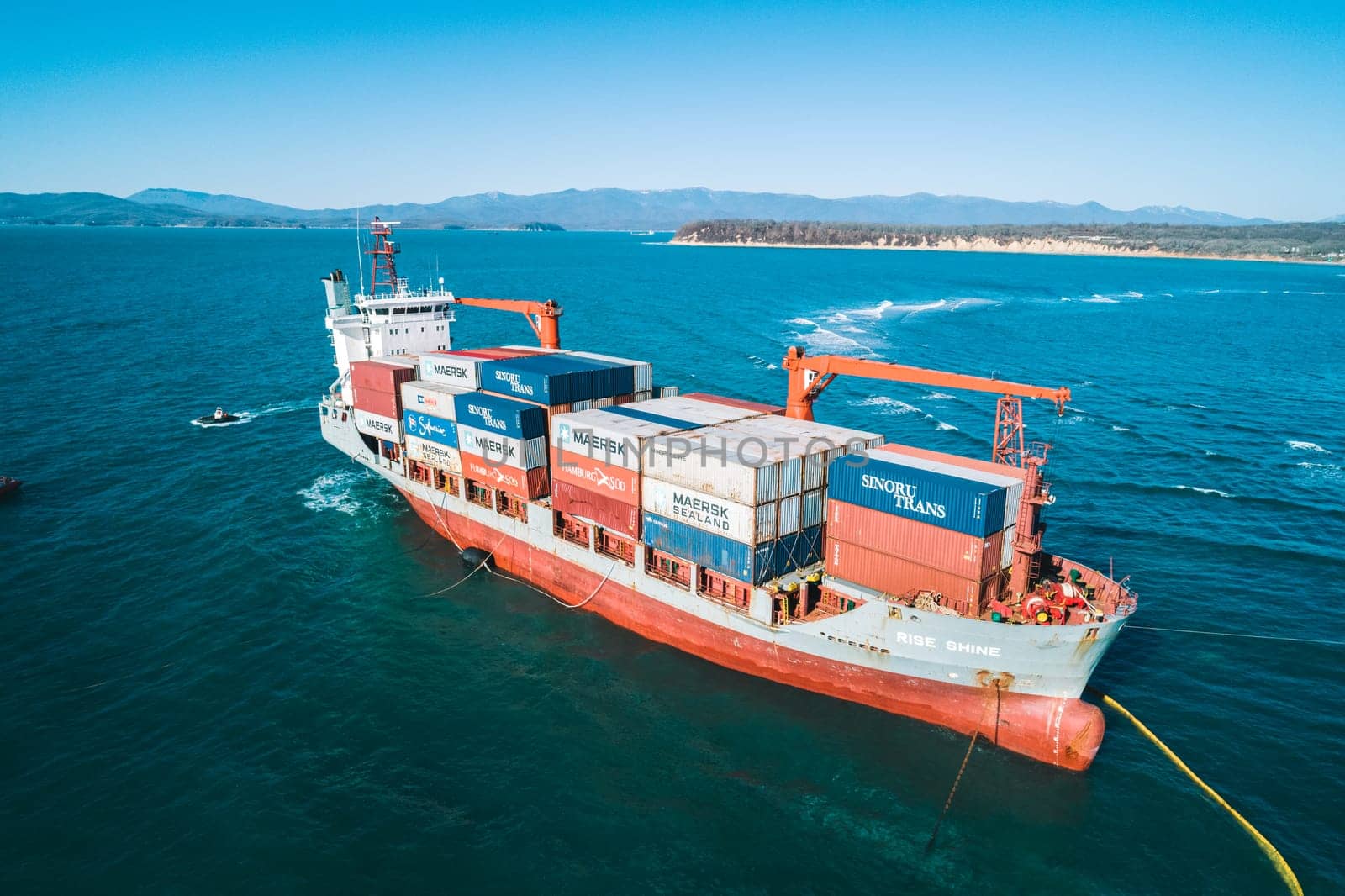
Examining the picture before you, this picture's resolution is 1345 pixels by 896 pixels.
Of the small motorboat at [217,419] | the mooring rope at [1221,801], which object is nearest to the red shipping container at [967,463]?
the mooring rope at [1221,801]

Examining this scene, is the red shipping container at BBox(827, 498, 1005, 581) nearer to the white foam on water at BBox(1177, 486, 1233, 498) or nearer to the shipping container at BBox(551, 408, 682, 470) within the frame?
the shipping container at BBox(551, 408, 682, 470)

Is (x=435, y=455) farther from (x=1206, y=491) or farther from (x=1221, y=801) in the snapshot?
(x=1206, y=491)

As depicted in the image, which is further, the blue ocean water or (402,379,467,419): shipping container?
(402,379,467,419): shipping container

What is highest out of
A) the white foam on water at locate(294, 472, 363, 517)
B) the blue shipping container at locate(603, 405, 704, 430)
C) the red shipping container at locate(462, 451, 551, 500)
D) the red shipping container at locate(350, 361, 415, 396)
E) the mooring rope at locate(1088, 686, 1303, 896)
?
the red shipping container at locate(350, 361, 415, 396)

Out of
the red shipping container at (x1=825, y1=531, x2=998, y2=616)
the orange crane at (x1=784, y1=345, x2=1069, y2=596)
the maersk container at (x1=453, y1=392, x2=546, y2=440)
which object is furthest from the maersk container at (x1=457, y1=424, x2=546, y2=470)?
the red shipping container at (x1=825, y1=531, x2=998, y2=616)

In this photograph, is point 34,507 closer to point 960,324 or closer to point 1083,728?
point 1083,728

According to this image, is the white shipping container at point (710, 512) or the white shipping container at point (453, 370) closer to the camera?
the white shipping container at point (710, 512)

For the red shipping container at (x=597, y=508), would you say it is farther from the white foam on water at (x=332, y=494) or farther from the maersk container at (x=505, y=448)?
the white foam on water at (x=332, y=494)
